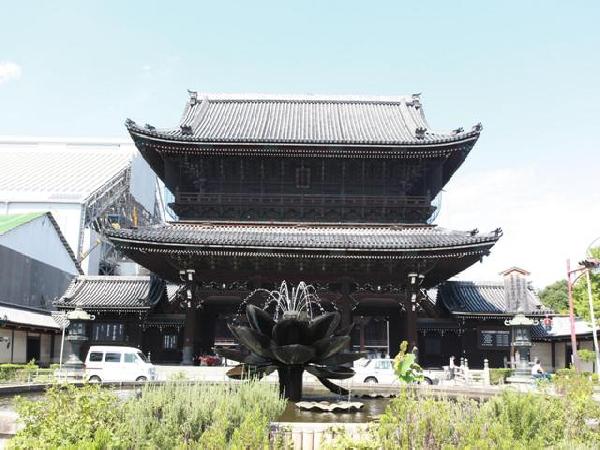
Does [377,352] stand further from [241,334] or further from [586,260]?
[241,334]

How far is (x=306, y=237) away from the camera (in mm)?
27766

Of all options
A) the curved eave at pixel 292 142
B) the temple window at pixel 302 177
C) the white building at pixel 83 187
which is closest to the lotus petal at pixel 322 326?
the curved eave at pixel 292 142

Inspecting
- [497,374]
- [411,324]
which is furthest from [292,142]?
[497,374]

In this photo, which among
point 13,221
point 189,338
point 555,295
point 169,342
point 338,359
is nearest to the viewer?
point 338,359

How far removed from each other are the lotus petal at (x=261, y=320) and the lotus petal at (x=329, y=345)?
1208mm

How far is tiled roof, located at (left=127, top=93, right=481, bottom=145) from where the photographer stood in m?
28.9

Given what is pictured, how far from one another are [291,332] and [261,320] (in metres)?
0.85

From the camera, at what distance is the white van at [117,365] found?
89.6ft

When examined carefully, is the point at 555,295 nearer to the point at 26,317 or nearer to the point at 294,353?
Result: the point at 26,317

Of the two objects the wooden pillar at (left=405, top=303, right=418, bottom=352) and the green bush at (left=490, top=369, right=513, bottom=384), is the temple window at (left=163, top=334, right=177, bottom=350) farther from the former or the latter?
the green bush at (left=490, top=369, right=513, bottom=384)

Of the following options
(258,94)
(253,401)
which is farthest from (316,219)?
(253,401)

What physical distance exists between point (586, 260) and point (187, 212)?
75.8 ft

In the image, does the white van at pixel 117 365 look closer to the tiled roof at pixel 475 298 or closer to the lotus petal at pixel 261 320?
the lotus petal at pixel 261 320

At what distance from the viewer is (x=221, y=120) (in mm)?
34750
